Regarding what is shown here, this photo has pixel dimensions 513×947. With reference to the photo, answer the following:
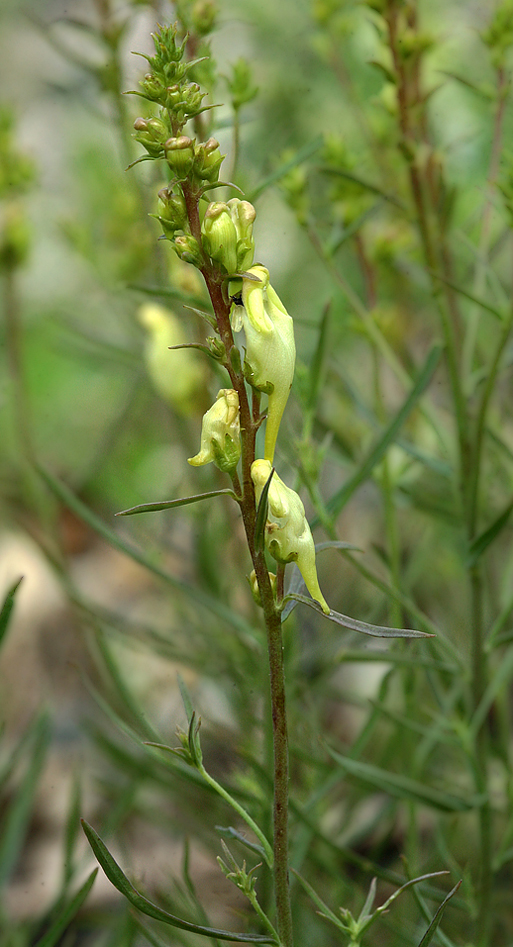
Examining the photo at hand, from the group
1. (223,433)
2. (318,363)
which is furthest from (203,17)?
(223,433)

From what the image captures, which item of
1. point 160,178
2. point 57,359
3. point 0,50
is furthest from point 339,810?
point 0,50

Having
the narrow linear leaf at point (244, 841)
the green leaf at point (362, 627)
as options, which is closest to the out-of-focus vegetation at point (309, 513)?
the narrow linear leaf at point (244, 841)

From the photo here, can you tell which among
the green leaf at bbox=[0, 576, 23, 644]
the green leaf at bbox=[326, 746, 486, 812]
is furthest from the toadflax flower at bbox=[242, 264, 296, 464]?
the green leaf at bbox=[326, 746, 486, 812]

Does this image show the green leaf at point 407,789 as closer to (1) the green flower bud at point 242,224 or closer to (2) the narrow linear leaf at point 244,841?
(2) the narrow linear leaf at point 244,841

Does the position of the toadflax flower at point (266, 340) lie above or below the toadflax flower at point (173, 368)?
below

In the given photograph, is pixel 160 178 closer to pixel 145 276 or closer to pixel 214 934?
pixel 145 276

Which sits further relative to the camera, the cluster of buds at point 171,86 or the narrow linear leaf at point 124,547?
the narrow linear leaf at point 124,547

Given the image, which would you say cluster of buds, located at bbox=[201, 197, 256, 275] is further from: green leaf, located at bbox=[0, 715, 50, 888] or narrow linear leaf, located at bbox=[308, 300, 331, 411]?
green leaf, located at bbox=[0, 715, 50, 888]

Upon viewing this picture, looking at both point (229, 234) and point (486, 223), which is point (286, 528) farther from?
point (486, 223)
